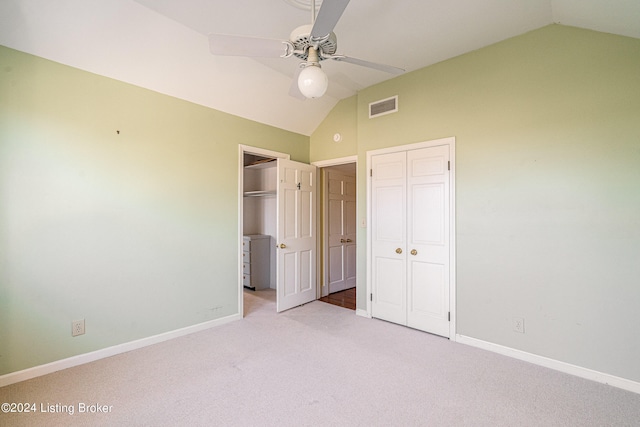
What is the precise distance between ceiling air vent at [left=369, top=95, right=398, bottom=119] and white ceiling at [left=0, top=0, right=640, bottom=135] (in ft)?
1.40

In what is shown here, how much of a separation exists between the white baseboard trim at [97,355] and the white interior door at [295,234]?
40.0 inches

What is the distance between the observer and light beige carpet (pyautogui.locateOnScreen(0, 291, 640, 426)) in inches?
74.0

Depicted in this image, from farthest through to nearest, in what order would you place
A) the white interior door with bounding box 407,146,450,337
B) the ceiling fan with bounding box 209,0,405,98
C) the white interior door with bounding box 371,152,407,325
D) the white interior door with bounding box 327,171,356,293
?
the white interior door with bounding box 327,171,356,293 < the white interior door with bounding box 371,152,407,325 < the white interior door with bounding box 407,146,450,337 < the ceiling fan with bounding box 209,0,405,98

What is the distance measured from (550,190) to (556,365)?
1.54m

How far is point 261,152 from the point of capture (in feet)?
13.0

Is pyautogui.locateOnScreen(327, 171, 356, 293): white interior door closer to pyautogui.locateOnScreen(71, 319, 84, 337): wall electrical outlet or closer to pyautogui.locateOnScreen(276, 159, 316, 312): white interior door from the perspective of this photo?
pyautogui.locateOnScreen(276, 159, 316, 312): white interior door

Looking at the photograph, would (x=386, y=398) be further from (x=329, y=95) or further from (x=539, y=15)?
(x=329, y=95)

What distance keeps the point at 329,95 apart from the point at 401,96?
106 centimetres

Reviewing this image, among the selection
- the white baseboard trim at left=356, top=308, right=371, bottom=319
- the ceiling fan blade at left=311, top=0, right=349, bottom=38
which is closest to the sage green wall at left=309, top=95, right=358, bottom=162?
the white baseboard trim at left=356, top=308, right=371, bottom=319

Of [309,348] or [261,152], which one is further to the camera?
[261,152]

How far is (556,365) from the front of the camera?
2.48 meters

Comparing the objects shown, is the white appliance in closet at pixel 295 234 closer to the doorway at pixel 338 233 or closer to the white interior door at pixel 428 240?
the doorway at pixel 338 233

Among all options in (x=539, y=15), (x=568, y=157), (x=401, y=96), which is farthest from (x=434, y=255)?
(x=539, y=15)

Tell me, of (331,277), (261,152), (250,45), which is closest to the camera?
(250,45)
